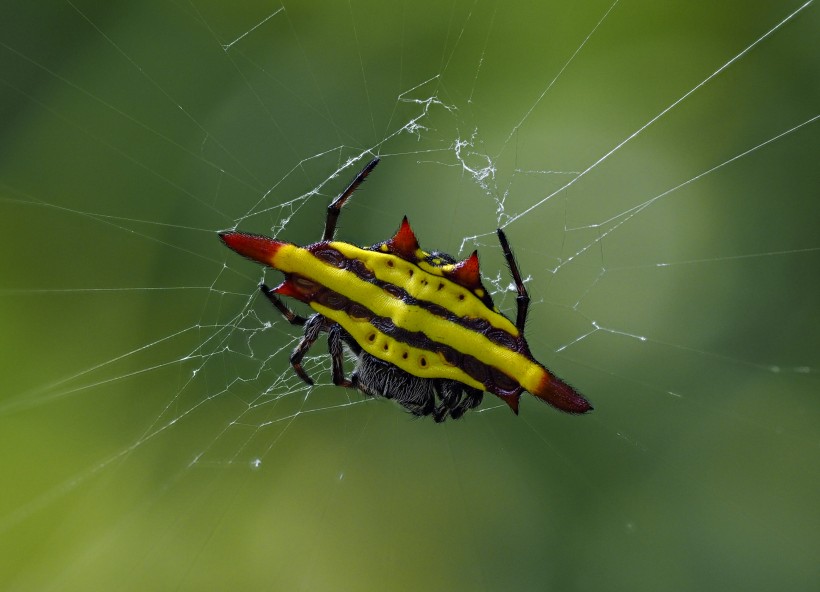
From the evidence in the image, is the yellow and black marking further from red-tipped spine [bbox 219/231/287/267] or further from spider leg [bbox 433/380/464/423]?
spider leg [bbox 433/380/464/423]

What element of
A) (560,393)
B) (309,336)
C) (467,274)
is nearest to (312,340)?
(309,336)

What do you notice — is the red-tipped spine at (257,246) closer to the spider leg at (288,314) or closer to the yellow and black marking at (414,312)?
the yellow and black marking at (414,312)

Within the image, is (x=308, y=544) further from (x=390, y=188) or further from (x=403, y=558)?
(x=390, y=188)

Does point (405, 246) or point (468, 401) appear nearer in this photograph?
point (405, 246)

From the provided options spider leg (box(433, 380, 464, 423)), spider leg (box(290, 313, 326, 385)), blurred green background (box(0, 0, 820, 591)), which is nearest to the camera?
spider leg (box(433, 380, 464, 423))

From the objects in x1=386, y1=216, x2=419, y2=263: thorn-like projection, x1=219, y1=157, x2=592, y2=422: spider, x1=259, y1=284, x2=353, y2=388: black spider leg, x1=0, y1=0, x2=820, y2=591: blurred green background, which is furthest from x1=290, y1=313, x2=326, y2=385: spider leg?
x1=0, y1=0, x2=820, y2=591: blurred green background

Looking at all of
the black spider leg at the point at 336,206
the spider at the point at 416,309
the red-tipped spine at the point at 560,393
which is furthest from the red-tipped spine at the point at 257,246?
the red-tipped spine at the point at 560,393

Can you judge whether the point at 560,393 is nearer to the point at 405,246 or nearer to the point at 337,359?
the point at 405,246

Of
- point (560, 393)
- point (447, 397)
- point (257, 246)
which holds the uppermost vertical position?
point (257, 246)
